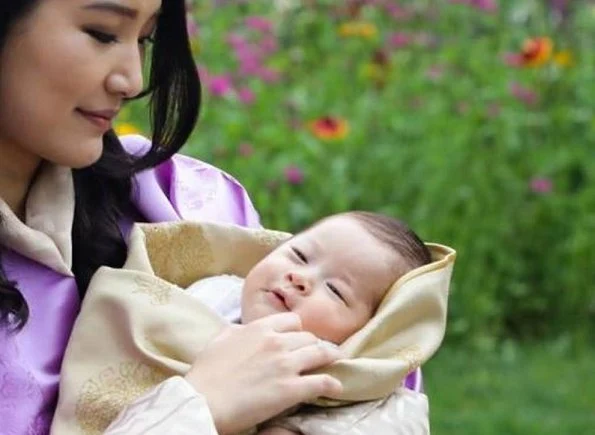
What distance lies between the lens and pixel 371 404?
2098mm

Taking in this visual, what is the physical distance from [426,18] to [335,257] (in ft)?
12.3

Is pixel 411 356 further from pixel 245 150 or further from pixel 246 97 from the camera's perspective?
pixel 246 97

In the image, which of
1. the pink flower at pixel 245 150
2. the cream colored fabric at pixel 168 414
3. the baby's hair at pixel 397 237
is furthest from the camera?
the pink flower at pixel 245 150

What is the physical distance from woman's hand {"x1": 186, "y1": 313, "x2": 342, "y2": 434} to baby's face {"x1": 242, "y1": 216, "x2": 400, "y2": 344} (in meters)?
0.07

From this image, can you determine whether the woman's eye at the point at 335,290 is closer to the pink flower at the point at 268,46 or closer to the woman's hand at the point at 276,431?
the woman's hand at the point at 276,431

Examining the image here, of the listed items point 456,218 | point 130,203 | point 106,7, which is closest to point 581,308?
point 456,218

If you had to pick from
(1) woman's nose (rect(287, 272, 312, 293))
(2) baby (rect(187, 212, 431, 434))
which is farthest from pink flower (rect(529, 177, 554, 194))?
(1) woman's nose (rect(287, 272, 312, 293))

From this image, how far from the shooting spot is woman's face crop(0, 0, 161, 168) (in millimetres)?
2012

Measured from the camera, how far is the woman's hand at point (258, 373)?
6.59ft

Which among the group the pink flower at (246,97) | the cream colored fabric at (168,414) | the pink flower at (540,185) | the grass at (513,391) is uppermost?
the cream colored fabric at (168,414)

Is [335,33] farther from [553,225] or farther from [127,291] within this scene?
[127,291]

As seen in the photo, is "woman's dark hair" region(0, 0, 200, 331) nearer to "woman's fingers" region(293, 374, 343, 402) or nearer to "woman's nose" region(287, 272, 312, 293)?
"woman's nose" region(287, 272, 312, 293)

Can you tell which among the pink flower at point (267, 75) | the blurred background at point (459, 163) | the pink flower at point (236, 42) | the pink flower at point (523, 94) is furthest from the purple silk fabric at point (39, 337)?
the pink flower at point (523, 94)

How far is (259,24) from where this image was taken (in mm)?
5441
